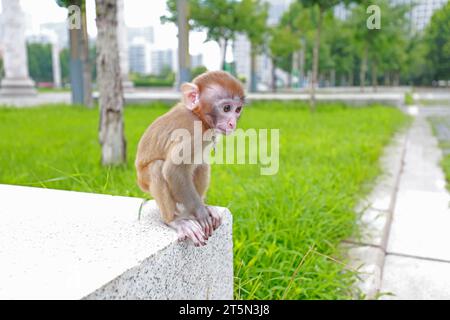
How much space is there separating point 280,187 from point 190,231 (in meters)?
1.97

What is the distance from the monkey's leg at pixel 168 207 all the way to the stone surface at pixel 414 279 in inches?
53.3

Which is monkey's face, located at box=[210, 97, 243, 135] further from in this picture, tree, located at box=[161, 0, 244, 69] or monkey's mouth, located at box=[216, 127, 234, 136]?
tree, located at box=[161, 0, 244, 69]

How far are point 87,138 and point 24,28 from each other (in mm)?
13177

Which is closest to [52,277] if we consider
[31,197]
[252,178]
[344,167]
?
[31,197]

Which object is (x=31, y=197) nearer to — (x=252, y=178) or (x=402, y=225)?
(x=252, y=178)

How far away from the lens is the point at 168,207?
1.65 metres

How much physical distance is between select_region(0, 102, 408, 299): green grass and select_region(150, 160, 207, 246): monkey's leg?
624 millimetres

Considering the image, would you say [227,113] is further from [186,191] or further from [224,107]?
[186,191]

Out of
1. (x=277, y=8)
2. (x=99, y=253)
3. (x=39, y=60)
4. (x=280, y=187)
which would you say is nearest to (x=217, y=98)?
(x=99, y=253)

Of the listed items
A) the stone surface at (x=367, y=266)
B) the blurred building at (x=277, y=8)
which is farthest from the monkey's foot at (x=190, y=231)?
the blurred building at (x=277, y=8)

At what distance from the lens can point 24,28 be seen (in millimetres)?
17188

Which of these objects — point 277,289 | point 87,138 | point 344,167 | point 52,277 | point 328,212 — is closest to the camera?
point 52,277

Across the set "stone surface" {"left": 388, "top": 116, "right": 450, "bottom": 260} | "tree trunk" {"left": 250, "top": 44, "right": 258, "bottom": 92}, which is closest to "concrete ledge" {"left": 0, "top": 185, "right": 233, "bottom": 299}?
"stone surface" {"left": 388, "top": 116, "right": 450, "bottom": 260}

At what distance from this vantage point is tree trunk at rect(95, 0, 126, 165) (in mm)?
4387
